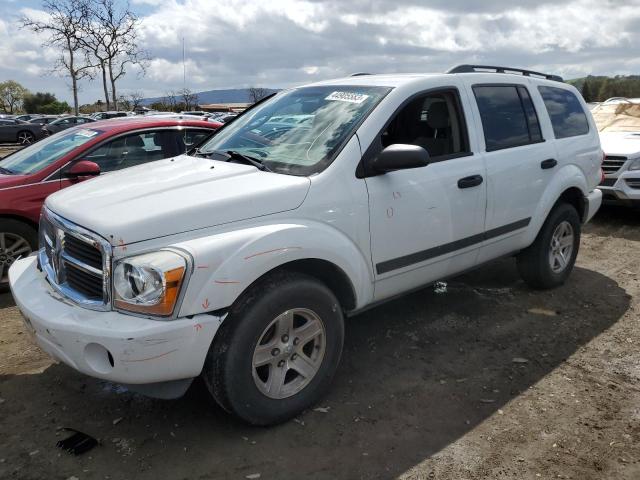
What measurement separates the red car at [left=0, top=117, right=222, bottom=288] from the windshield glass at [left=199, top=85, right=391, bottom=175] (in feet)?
5.30

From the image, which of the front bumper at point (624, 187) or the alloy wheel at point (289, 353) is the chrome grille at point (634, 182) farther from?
the alloy wheel at point (289, 353)

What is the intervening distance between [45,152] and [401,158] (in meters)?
4.04

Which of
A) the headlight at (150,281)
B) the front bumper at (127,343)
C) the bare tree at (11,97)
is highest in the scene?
the bare tree at (11,97)

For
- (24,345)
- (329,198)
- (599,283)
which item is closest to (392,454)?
(329,198)

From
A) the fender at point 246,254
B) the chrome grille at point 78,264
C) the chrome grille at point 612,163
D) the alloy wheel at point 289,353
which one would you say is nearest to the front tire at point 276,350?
the alloy wheel at point 289,353

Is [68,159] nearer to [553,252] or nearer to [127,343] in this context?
[127,343]

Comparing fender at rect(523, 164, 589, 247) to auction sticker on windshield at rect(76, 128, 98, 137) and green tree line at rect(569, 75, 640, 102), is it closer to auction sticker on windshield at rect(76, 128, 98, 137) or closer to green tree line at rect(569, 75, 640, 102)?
auction sticker on windshield at rect(76, 128, 98, 137)

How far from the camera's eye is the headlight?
252 centimetres

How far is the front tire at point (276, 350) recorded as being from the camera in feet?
9.07

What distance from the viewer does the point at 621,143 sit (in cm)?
844

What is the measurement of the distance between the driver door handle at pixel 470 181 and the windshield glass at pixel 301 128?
82 cm

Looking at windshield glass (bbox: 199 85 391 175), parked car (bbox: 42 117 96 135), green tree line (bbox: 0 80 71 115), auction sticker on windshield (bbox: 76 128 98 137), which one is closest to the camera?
windshield glass (bbox: 199 85 391 175)

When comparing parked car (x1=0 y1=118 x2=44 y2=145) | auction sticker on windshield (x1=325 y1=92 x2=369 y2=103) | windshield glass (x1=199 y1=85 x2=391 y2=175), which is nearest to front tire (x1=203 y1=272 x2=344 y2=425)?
windshield glass (x1=199 y1=85 x2=391 y2=175)

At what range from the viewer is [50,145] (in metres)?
5.71
